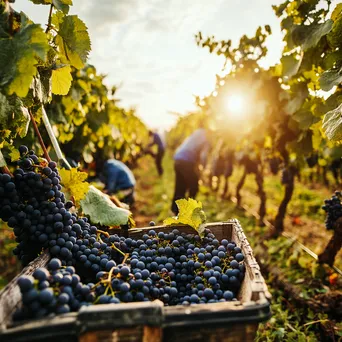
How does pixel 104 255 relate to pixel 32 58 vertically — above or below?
below

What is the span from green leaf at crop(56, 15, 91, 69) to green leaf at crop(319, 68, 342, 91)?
151 centimetres

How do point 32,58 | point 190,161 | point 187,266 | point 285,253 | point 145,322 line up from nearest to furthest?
1. point 145,322
2. point 32,58
3. point 187,266
4. point 285,253
5. point 190,161

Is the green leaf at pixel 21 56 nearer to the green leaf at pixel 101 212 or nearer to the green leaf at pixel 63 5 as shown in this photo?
the green leaf at pixel 63 5

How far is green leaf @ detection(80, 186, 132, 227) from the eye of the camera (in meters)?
1.92

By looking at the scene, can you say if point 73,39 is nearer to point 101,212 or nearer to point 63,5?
point 63,5

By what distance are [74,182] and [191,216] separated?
723mm

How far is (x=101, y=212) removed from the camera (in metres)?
1.98

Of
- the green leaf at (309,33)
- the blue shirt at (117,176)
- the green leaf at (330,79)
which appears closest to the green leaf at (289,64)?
the green leaf at (309,33)

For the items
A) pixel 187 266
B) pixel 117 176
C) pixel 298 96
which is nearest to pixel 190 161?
A: pixel 117 176

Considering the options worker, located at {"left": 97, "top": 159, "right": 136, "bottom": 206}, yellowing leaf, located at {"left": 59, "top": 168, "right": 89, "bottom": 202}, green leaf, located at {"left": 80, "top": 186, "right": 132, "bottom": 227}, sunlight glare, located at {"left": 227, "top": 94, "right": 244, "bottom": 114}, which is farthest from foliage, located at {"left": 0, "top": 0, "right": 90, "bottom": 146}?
sunlight glare, located at {"left": 227, "top": 94, "right": 244, "bottom": 114}

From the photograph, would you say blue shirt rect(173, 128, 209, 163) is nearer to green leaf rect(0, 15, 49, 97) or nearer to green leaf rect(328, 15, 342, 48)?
green leaf rect(328, 15, 342, 48)

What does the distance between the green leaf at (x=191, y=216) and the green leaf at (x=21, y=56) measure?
100 centimetres

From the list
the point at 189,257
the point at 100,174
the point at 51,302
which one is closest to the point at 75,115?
the point at 100,174

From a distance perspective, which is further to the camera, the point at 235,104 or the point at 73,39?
the point at 235,104
